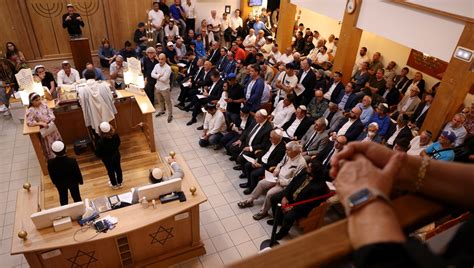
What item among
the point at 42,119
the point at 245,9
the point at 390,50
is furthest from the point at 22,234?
the point at 245,9

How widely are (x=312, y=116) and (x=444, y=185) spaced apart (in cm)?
659

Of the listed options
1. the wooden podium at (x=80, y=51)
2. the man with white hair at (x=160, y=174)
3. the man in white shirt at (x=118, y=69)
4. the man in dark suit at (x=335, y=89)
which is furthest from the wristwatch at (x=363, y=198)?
the wooden podium at (x=80, y=51)

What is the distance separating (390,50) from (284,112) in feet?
17.0

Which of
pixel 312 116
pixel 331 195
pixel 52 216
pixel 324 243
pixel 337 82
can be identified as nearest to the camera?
pixel 324 243

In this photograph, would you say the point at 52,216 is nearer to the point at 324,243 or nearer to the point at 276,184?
the point at 276,184

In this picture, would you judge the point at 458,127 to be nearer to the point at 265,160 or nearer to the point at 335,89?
the point at 335,89

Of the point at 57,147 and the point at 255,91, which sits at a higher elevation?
the point at 57,147

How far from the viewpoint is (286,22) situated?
10992 millimetres

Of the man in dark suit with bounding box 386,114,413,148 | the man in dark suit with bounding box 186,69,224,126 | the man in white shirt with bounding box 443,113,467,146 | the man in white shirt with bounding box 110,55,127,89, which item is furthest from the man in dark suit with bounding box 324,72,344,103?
the man in white shirt with bounding box 110,55,127,89

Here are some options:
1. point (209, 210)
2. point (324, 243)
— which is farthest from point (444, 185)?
point (209, 210)

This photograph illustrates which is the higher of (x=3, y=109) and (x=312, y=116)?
(x=312, y=116)

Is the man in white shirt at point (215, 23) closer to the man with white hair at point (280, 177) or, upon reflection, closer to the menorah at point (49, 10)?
the menorah at point (49, 10)

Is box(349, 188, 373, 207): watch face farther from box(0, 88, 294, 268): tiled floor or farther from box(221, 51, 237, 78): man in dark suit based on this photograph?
box(221, 51, 237, 78): man in dark suit

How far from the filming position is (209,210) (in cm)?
598
